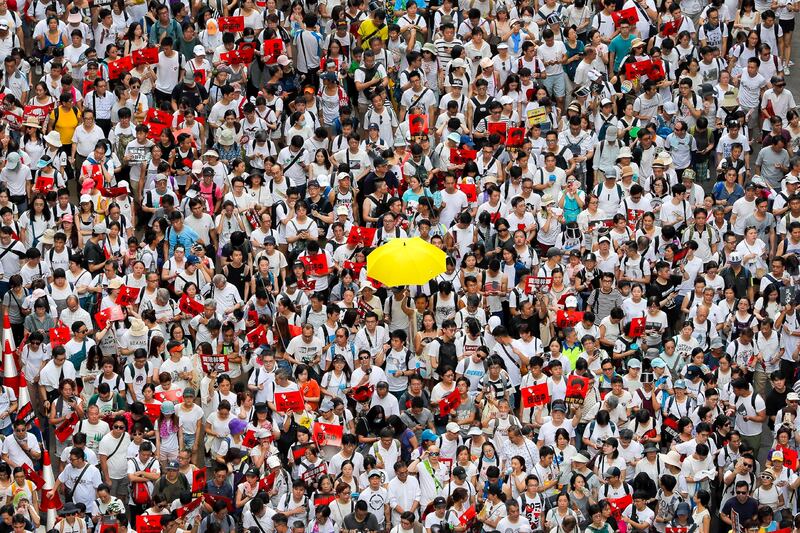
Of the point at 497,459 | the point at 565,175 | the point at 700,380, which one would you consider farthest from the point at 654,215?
the point at 497,459

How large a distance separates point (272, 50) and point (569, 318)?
6997 mm

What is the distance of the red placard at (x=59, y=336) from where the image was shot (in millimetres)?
26125

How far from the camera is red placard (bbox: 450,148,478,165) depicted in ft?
96.3

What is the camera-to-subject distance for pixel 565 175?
96.4ft

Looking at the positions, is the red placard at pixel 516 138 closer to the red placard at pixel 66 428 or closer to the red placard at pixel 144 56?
the red placard at pixel 144 56

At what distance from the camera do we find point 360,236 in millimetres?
27828

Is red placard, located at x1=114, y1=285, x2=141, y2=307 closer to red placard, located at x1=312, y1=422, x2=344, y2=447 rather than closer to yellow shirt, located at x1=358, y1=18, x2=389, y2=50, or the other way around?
red placard, located at x1=312, y1=422, x2=344, y2=447

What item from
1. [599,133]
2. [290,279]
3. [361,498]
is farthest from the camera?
[599,133]

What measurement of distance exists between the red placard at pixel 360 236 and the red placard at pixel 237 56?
4176 millimetres

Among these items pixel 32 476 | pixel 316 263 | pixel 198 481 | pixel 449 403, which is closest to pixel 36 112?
pixel 316 263

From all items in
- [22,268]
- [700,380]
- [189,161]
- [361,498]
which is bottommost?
[361,498]

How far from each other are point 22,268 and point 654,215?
8917 millimetres

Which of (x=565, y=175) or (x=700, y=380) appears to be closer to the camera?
(x=700, y=380)

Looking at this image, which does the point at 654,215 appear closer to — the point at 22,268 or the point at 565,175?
the point at 565,175
